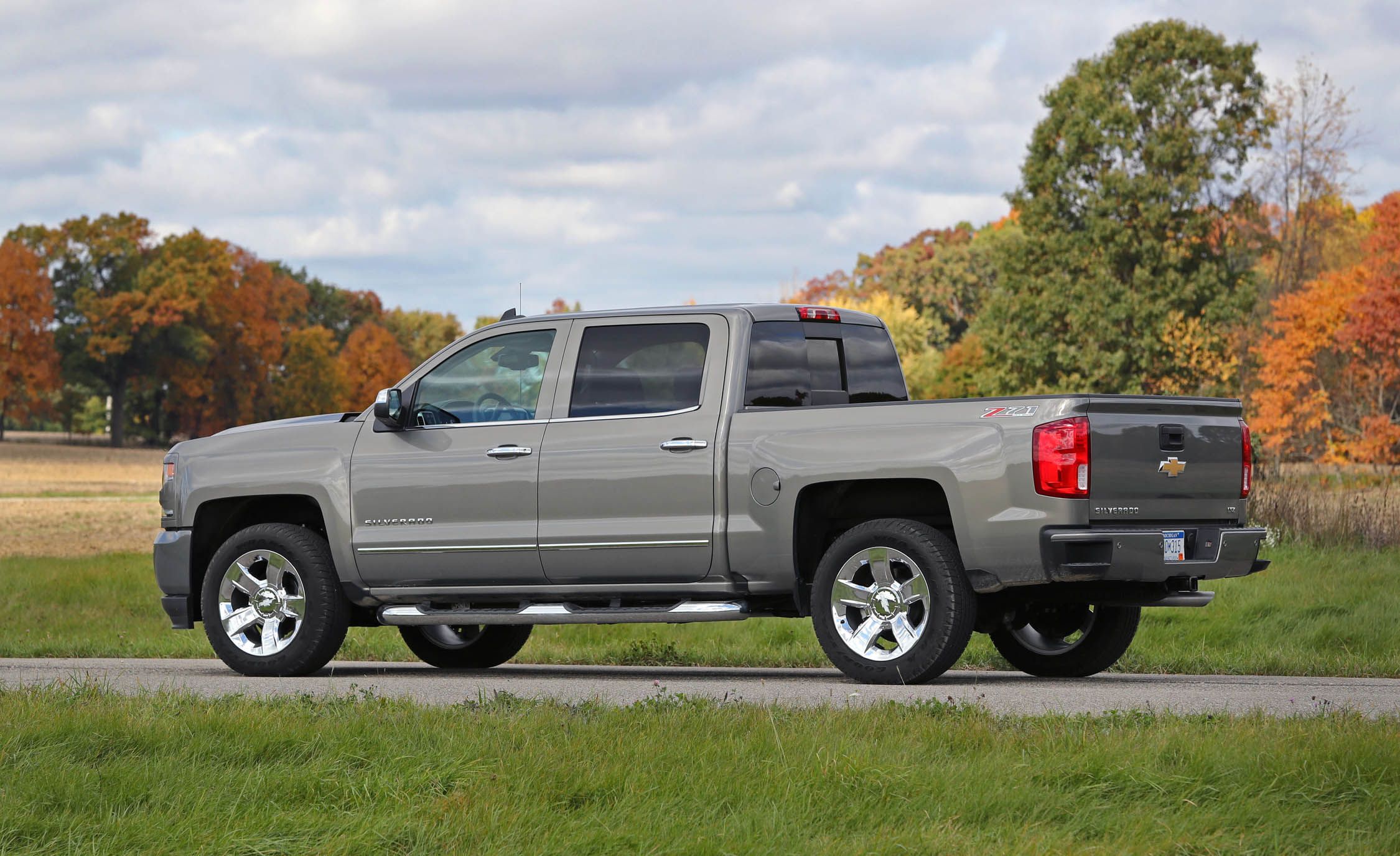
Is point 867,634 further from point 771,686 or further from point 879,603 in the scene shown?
point 771,686

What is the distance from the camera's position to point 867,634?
9062mm

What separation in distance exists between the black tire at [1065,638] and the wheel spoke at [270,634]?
4343mm

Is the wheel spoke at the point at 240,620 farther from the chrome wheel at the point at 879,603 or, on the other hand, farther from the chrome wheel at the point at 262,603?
the chrome wheel at the point at 879,603

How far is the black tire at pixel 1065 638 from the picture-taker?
33.0 feet

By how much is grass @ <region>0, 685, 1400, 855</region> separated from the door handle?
113 inches

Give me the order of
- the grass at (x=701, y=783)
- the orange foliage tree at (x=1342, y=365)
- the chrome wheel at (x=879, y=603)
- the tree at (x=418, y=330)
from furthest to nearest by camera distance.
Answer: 1. the tree at (x=418, y=330)
2. the orange foliage tree at (x=1342, y=365)
3. the chrome wheel at (x=879, y=603)
4. the grass at (x=701, y=783)

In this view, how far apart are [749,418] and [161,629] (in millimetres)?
9473

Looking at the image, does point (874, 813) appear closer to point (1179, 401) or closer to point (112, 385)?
point (1179, 401)

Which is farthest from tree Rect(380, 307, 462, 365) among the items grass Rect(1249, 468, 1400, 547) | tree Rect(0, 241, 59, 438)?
grass Rect(1249, 468, 1400, 547)

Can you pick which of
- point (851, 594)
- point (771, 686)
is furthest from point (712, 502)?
point (771, 686)

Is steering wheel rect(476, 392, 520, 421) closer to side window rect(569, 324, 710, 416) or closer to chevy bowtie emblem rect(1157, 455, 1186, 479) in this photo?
side window rect(569, 324, 710, 416)

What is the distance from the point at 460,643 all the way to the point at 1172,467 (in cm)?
521

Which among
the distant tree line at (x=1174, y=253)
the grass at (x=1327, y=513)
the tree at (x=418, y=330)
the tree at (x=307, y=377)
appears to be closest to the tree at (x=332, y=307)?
the tree at (x=418, y=330)

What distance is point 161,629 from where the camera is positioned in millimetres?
16828
